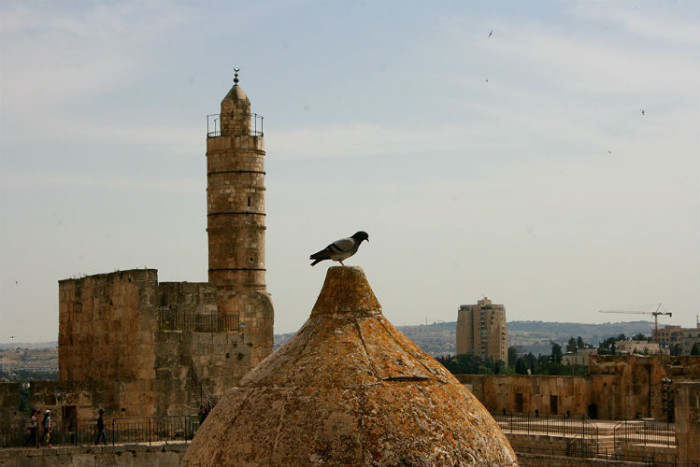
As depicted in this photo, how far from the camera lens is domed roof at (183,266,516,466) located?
15.8 feet

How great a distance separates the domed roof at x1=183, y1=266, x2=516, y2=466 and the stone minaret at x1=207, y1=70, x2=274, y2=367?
1191 inches

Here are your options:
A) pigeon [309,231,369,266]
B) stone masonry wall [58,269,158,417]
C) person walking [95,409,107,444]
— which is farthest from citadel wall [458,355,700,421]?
pigeon [309,231,369,266]

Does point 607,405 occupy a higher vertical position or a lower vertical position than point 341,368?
lower

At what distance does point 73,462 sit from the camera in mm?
21281

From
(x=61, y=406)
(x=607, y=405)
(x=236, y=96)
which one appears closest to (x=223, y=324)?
(x=61, y=406)

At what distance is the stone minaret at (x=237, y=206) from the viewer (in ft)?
117

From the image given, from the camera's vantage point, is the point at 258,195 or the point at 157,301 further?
the point at 258,195

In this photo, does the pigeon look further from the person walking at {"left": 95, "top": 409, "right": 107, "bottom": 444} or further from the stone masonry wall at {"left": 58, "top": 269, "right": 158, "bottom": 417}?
the stone masonry wall at {"left": 58, "top": 269, "right": 158, "bottom": 417}

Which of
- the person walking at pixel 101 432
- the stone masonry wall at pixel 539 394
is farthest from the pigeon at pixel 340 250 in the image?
the stone masonry wall at pixel 539 394

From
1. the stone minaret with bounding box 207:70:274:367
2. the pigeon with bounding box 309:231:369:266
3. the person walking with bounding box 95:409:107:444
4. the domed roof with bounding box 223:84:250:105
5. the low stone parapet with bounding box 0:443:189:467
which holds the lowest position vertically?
the low stone parapet with bounding box 0:443:189:467

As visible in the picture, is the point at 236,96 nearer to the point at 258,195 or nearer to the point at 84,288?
the point at 258,195

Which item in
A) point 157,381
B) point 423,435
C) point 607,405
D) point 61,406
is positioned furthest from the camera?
point 607,405

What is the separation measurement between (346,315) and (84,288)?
21.4 metres

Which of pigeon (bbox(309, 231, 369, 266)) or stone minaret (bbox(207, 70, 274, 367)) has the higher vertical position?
stone minaret (bbox(207, 70, 274, 367))
